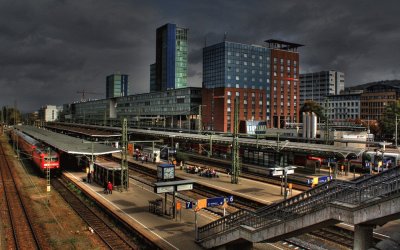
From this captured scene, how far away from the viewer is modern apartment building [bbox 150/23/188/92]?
607 ft

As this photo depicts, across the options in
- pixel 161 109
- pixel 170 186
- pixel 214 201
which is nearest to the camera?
pixel 214 201

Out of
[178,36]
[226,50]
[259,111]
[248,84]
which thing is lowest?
[259,111]

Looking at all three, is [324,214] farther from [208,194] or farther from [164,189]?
[208,194]

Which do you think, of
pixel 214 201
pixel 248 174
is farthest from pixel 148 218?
pixel 248 174

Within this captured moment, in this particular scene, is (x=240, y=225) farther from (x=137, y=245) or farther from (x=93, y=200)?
(x=93, y=200)

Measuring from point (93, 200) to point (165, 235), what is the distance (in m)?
12.5

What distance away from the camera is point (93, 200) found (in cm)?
3212

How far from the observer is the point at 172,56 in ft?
610

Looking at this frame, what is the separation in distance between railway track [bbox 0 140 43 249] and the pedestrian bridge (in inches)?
438

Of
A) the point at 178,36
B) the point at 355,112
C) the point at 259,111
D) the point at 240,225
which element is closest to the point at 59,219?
the point at 240,225

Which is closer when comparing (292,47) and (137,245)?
(137,245)

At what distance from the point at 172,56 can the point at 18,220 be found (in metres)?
164

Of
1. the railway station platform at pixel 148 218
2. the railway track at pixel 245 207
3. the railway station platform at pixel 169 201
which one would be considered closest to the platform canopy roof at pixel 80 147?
the railway station platform at pixel 169 201

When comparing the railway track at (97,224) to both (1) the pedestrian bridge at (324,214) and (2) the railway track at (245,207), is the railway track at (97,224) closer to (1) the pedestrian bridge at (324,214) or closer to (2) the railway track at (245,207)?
(1) the pedestrian bridge at (324,214)
